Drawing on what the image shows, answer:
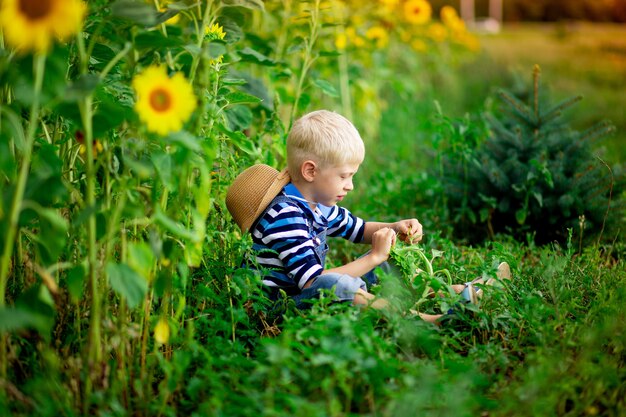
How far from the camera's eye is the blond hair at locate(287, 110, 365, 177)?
8.05 ft

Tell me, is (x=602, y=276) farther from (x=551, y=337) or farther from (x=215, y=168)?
(x=215, y=168)

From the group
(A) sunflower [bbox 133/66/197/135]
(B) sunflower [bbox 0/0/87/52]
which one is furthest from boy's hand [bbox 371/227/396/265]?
(B) sunflower [bbox 0/0/87/52]

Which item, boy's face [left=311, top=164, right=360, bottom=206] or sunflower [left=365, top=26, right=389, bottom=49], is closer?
boy's face [left=311, top=164, right=360, bottom=206]

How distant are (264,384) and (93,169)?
69 cm

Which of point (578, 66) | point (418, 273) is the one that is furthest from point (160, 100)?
A: point (578, 66)

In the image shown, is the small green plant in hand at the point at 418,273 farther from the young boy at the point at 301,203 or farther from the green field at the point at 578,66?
the green field at the point at 578,66

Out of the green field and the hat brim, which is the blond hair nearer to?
the hat brim

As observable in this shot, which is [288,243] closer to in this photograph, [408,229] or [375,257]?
[375,257]

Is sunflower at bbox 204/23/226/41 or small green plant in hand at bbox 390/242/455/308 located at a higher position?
sunflower at bbox 204/23/226/41

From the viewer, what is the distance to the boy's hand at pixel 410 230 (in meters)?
2.70

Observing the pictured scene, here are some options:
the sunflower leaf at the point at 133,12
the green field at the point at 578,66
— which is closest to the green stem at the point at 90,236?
the sunflower leaf at the point at 133,12

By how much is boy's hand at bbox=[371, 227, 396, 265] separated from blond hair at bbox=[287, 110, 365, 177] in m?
0.27

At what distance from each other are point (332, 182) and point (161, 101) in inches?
36.0

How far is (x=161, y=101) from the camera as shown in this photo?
66.5 inches
